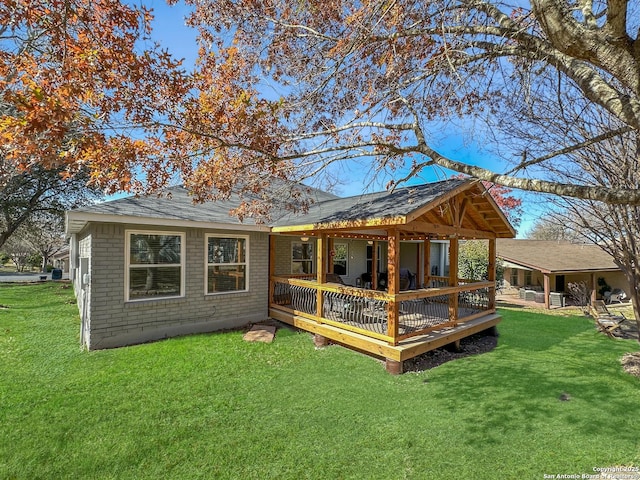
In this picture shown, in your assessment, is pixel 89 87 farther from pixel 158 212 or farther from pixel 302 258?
pixel 302 258

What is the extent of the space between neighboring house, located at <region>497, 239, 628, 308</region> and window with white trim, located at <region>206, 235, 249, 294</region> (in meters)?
17.1

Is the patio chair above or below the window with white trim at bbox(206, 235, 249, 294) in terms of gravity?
below

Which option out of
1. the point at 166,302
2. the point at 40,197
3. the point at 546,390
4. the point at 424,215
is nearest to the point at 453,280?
the point at 424,215

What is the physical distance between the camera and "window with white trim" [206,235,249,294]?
29.1ft

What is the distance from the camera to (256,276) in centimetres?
962

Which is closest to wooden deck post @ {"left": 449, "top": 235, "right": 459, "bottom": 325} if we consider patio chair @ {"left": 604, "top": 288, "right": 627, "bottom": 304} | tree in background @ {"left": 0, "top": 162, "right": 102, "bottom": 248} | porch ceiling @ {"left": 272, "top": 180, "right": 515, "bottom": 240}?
porch ceiling @ {"left": 272, "top": 180, "right": 515, "bottom": 240}

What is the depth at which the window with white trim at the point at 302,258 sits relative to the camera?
1200cm

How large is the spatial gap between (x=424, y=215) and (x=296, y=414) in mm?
5420

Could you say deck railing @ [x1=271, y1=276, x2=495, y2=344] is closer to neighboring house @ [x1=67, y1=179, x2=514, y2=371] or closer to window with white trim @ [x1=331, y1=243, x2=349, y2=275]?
neighboring house @ [x1=67, y1=179, x2=514, y2=371]

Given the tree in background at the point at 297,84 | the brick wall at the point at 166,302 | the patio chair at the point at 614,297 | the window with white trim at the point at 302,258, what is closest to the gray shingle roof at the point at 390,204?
the tree in background at the point at 297,84

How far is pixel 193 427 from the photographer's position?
417cm

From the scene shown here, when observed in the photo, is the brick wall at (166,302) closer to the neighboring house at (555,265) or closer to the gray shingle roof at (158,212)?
the gray shingle roof at (158,212)

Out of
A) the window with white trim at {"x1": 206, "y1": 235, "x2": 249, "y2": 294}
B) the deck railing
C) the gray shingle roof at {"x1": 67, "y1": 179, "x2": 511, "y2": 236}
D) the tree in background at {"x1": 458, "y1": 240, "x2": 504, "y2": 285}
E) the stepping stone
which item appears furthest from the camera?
the tree in background at {"x1": 458, "y1": 240, "x2": 504, "y2": 285}

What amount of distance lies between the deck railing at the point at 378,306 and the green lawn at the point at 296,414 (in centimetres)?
81
